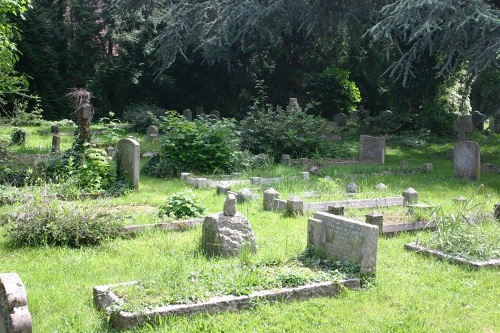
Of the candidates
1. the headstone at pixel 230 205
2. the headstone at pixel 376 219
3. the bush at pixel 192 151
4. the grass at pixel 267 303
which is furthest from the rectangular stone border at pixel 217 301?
the bush at pixel 192 151

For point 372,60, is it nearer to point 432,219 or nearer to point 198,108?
point 198,108

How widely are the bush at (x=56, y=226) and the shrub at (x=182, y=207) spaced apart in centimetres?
139

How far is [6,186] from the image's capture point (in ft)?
37.7

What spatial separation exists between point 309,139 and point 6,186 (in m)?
8.66

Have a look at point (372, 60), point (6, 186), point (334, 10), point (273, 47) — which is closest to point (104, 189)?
point (6, 186)

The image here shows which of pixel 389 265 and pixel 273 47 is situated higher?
pixel 273 47

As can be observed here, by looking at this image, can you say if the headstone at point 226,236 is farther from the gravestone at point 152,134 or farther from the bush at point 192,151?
the gravestone at point 152,134

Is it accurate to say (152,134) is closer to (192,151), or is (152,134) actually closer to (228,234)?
(192,151)

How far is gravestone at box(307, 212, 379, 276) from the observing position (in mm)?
6812

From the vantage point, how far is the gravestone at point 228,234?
754 centimetres

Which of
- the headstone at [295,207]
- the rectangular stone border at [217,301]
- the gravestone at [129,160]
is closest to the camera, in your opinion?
the rectangular stone border at [217,301]

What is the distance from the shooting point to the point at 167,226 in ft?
30.3

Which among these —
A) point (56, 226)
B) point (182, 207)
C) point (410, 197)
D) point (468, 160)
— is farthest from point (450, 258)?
point (468, 160)

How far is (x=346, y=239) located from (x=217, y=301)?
6.10 ft
